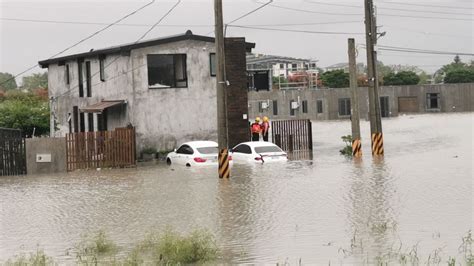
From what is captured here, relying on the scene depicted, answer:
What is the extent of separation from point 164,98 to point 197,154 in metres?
7.69

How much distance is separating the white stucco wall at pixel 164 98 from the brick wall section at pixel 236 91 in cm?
86

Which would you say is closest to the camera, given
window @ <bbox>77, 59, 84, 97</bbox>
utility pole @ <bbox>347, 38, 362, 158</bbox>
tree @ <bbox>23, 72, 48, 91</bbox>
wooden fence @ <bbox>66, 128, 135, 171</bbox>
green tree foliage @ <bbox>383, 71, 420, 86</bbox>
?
wooden fence @ <bbox>66, 128, 135, 171</bbox>

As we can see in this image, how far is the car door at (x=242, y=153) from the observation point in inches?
1417

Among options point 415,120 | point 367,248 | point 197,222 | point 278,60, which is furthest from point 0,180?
point 278,60

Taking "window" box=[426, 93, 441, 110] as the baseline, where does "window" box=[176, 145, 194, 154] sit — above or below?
below

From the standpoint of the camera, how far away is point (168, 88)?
137 ft

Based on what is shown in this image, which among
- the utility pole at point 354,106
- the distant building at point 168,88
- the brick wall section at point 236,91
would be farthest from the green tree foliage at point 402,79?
the utility pole at point 354,106

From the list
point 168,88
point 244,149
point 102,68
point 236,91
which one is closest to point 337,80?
point 236,91

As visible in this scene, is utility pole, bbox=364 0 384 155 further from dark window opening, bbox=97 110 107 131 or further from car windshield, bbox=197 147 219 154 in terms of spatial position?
dark window opening, bbox=97 110 107 131

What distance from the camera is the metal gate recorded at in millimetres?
35219

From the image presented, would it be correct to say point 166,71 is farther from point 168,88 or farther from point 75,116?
point 75,116

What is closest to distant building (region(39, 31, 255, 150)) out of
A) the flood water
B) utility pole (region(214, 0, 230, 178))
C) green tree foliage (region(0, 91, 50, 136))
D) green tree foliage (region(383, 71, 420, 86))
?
the flood water

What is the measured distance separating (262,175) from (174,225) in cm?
1261

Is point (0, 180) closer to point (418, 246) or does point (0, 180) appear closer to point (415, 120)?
point (418, 246)
